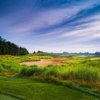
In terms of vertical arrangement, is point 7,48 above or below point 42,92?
above

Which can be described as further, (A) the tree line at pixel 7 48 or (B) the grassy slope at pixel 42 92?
(A) the tree line at pixel 7 48

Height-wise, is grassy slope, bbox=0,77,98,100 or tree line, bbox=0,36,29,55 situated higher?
tree line, bbox=0,36,29,55

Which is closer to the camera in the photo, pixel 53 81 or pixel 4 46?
pixel 53 81

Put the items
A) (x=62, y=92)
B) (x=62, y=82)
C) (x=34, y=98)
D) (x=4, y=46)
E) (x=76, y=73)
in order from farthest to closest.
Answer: (x=4, y=46) → (x=76, y=73) → (x=62, y=82) → (x=62, y=92) → (x=34, y=98)

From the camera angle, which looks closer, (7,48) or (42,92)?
(42,92)

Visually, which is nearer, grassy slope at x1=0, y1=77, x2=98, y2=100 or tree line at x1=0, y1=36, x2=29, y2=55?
grassy slope at x1=0, y1=77, x2=98, y2=100

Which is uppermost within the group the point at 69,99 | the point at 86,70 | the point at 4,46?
the point at 4,46

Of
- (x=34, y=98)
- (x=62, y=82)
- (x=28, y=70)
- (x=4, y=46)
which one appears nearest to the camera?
(x=34, y=98)

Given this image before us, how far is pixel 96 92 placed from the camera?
9.47 meters

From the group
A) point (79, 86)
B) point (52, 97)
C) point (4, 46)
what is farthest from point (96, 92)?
point (4, 46)

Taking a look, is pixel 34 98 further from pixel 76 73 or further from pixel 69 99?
pixel 76 73

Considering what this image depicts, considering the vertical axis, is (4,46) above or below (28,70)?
above

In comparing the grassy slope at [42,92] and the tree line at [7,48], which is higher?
the tree line at [7,48]

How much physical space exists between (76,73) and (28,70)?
328 cm
